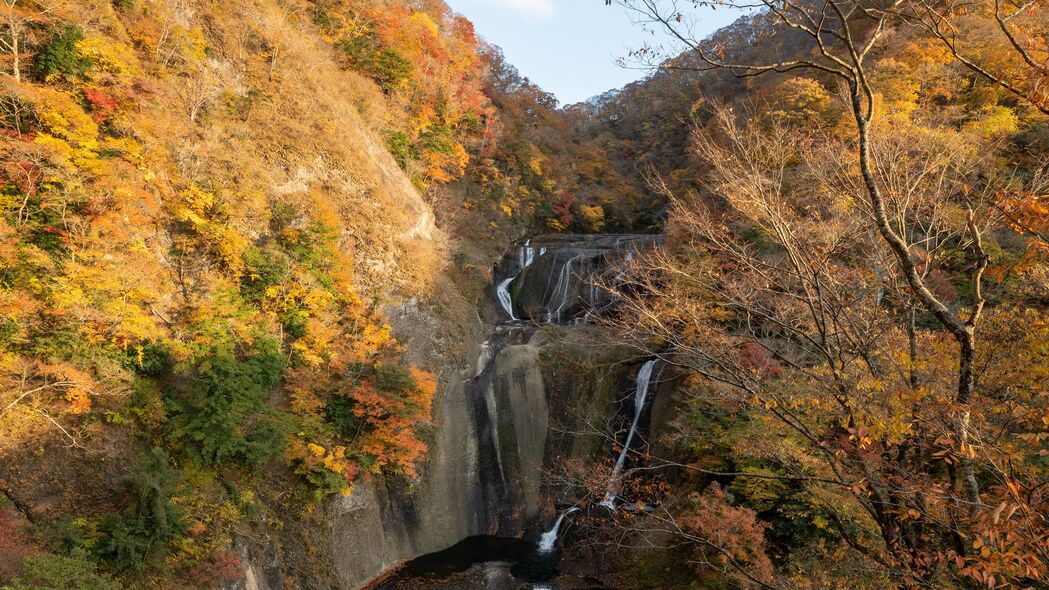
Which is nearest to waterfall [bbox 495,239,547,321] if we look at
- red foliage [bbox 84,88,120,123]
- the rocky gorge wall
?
the rocky gorge wall

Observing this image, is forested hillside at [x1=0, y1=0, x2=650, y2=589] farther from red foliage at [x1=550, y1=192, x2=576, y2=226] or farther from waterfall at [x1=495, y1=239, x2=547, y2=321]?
red foliage at [x1=550, y1=192, x2=576, y2=226]

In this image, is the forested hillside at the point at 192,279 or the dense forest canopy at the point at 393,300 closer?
the dense forest canopy at the point at 393,300

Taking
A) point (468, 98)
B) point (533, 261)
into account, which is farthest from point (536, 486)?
point (468, 98)

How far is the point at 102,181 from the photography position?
9.95m

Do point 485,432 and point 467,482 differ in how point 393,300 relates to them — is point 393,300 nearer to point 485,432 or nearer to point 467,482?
point 485,432

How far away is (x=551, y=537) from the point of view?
16312 millimetres

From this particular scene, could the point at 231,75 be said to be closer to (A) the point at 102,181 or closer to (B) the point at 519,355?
(A) the point at 102,181

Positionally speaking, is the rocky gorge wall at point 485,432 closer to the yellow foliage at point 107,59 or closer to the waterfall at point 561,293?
the waterfall at point 561,293

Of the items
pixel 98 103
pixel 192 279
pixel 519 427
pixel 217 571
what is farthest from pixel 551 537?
pixel 98 103

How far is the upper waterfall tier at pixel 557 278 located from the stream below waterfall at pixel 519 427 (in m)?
0.05

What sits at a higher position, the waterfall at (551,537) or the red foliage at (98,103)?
the red foliage at (98,103)

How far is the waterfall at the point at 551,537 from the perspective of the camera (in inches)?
621

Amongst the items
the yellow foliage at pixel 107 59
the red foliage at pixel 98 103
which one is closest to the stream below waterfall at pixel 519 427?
the red foliage at pixel 98 103

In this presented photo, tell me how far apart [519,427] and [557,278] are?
28.6 ft
